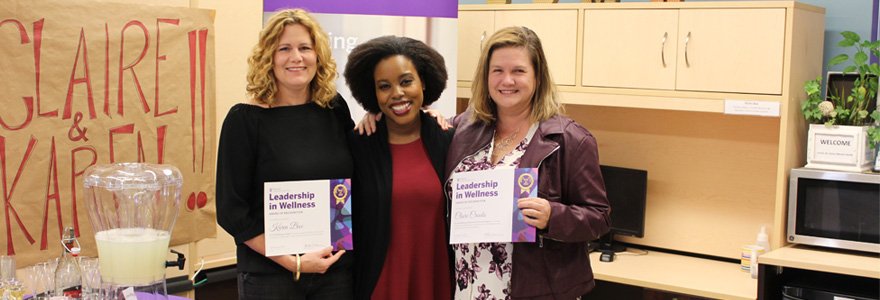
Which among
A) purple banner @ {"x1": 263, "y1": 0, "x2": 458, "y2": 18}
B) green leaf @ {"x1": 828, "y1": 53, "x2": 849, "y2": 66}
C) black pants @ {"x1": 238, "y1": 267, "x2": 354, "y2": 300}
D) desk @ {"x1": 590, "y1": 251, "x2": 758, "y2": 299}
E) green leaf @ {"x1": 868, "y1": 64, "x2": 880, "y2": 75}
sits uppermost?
purple banner @ {"x1": 263, "y1": 0, "x2": 458, "y2": 18}

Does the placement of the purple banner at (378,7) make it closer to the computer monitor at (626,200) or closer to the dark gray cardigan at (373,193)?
the computer monitor at (626,200)

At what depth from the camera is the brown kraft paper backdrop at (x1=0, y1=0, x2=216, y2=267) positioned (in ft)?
9.77

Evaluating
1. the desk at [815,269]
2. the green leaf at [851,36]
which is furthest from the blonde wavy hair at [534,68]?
the green leaf at [851,36]

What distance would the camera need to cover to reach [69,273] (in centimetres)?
251

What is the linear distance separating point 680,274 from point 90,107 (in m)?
2.48

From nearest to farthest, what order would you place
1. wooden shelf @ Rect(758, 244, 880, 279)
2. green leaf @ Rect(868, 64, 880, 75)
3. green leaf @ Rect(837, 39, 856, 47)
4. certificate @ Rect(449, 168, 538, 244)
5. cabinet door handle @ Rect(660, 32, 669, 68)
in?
certificate @ Rect(449, 168, 538, 244), wooden shelf @ Rect(758, 244, 880, 279), green leaf @ Rect(868, 64, 880, 75), green leaf @ Rect(837, 39, 856, 47), cabinet door handle @ Rect(660, 32, 669, 68)

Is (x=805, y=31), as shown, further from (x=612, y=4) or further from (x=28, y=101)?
(x=28, y=101)

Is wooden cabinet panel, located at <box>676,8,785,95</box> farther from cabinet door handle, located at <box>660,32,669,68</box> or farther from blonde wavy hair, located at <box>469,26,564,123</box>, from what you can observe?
blonde wavy hair, located at <box>469,26,564,123</box>

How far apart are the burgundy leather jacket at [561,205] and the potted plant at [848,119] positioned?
1.63 metres

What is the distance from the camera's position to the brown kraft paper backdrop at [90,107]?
298 centimetres

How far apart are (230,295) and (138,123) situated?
52.9 inches

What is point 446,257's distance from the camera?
261 centimetres

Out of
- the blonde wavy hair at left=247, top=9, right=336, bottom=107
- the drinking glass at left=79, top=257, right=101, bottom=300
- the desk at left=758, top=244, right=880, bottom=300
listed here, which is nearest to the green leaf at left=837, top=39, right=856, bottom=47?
the desk at left=758, top=244, right=880, bottom=300

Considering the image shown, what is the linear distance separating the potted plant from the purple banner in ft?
5.09
